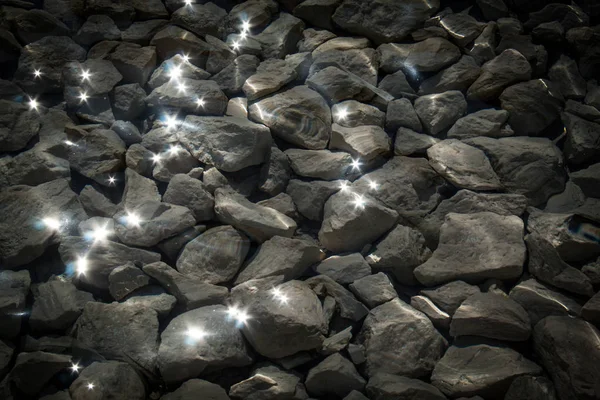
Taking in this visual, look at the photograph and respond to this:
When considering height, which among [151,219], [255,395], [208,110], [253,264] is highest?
[208,110]

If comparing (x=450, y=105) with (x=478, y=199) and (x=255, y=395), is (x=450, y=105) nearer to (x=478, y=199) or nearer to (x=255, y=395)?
(x=478, y=199)

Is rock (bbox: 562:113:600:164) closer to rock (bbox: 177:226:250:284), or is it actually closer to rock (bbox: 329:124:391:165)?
rock (bbox: 329:124:391:165)

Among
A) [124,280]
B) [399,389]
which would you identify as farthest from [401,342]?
[124,280]

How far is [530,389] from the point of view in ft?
5.70

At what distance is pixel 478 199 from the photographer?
2.31m

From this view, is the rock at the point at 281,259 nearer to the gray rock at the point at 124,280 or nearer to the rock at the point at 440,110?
the gray rock at the point at 124,280

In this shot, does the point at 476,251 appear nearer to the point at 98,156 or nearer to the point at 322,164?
the point at 322,164

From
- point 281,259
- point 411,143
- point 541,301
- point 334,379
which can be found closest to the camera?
point 334,379

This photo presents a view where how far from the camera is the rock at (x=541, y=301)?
196 centimetres

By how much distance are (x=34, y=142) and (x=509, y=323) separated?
255 centimetres

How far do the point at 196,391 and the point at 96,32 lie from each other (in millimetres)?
2270

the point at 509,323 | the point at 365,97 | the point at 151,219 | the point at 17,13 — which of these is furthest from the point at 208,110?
the point at 509,323

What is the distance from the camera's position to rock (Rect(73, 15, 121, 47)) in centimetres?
282

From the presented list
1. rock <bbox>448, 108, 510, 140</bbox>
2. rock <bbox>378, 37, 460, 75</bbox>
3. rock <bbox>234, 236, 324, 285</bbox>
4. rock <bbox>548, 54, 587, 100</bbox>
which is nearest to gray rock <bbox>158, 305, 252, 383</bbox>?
rock <bbox>234, 236, 324, 285</bbox>
